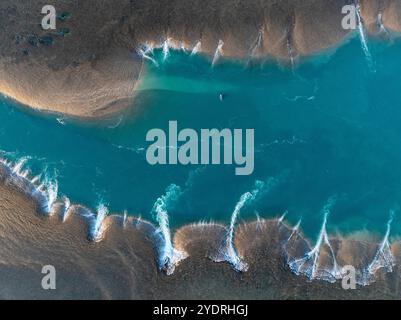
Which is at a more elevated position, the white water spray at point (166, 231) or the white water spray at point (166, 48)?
→ the white water spray at point (166, 48)

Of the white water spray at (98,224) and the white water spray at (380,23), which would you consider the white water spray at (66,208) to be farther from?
the white water spray at (380,23)

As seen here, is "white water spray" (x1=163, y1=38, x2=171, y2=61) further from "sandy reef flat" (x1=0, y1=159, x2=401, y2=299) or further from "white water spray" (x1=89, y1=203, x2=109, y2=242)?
"sandy reef flat" (x1=0, y1=159, x2=401, y2=299)

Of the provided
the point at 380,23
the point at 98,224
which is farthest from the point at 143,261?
the point at 380,23

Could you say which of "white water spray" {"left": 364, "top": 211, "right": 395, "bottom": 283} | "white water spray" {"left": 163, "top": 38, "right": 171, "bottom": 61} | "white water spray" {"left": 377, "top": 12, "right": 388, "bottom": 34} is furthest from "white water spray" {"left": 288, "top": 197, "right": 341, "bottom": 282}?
"white water spray" {"left": 163, "top": 38, "right": 171, "bottom": 61}

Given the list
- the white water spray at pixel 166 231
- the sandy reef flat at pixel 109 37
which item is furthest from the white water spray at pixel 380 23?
the white water spray at pixel 166 231

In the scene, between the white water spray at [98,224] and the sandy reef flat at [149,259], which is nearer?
the sandy reef flat at [149,259]

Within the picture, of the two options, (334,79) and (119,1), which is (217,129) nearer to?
(334,79)
